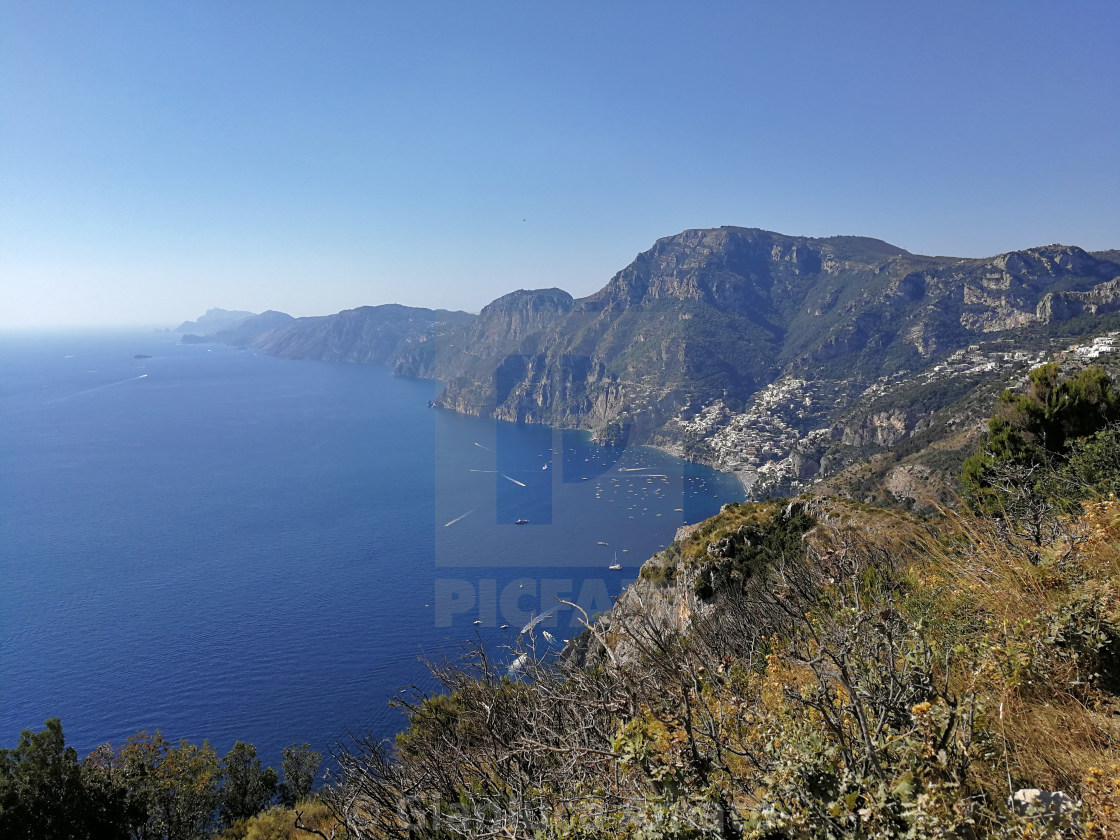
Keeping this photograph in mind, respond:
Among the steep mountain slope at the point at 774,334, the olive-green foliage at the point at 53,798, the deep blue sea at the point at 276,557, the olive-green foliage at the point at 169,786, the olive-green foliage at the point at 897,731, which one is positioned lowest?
the deep blue sea at the point at 276,557

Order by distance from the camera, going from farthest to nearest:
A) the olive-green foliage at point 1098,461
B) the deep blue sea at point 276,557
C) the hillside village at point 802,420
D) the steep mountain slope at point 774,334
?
the steep mountain slope at point 774,334 < the hillside village at point 802,420 < the deep blue sea at point 276,557 < the olive-green foliage at point 1098,461

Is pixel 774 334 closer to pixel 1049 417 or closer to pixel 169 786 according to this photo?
pixel 1049 417

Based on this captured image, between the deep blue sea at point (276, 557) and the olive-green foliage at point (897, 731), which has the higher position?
the olive-green foliage at point (897, 731)

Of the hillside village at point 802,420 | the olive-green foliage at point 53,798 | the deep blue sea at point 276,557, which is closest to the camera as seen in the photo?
the olive-green foliage at point 53,798

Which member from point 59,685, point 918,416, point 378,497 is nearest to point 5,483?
point 378,497

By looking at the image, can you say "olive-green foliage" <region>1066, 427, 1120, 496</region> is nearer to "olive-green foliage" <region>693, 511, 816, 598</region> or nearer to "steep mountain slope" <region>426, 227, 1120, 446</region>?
"olive-green foliage" <region>693, 511, 816, 598</region>

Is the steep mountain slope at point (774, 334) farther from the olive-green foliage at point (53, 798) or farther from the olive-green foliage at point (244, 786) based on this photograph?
→ the olive-green foliage at point (53, 798)

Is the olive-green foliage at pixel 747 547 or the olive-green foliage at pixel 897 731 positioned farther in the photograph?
the olive-green foliage at pixel 747 547

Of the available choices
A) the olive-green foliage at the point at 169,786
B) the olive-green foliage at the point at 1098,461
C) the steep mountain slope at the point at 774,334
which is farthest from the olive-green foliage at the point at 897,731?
the steep mountain slope at the point at 774,334
